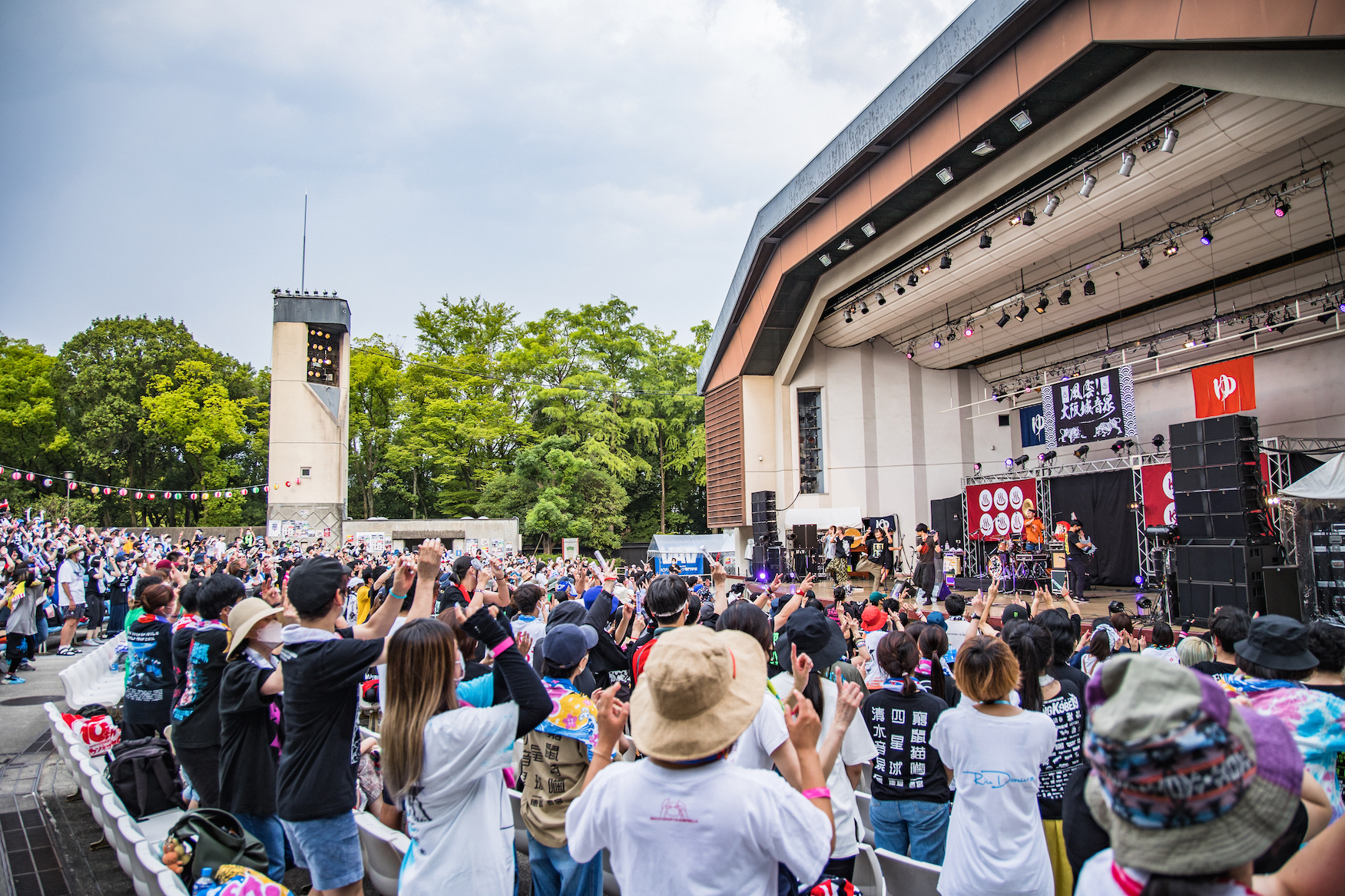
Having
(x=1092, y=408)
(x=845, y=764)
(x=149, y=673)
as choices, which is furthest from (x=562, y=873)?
(x=1092, y=408)

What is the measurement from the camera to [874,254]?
Result: 48.6 feet

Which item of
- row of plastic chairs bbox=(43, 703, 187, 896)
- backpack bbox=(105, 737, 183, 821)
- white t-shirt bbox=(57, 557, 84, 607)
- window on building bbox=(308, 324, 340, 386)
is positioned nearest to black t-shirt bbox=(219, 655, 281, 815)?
row of plastic chairs bbox=(43, 703, 187, 896)

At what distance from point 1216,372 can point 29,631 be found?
54.0 ft

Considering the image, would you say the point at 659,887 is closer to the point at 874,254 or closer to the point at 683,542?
the point at 874,254

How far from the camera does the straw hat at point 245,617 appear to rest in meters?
2.80

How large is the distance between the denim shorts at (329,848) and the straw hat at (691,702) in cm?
151

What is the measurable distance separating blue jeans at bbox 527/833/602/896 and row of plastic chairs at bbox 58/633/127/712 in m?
4.38

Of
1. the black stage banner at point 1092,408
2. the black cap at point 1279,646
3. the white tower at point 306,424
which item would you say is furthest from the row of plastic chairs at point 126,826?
the white tower at point 306,424

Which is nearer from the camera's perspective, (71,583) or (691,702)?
(691,702)

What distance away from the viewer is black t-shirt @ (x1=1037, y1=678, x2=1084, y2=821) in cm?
252

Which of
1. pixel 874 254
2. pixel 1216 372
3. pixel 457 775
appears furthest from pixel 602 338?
pixel 457 775

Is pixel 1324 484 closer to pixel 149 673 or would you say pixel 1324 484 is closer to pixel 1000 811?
pixel 1000 811

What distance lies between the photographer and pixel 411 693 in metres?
1.95

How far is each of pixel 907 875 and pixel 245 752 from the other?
2.43 metres
